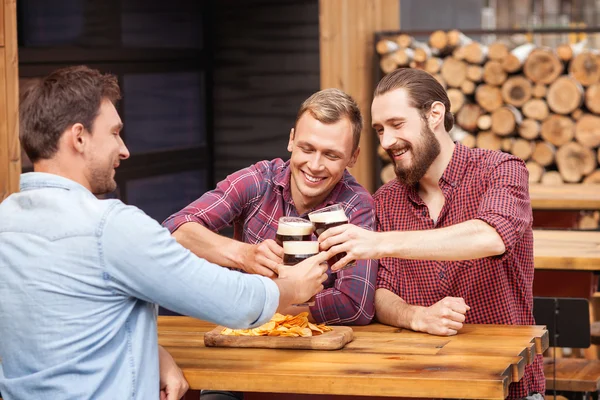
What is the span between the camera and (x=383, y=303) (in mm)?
2902

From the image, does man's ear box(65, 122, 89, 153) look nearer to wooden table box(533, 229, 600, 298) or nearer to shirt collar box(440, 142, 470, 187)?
shirt collar box(440, 142, 470, 187)

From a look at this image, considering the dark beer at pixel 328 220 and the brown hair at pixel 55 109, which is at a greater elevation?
the brown hair at pixel 55 109

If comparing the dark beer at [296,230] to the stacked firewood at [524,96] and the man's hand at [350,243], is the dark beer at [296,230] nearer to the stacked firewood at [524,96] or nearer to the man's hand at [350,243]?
the man's hand at [350,243]

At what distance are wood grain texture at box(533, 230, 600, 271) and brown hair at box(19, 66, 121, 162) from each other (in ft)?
7.59

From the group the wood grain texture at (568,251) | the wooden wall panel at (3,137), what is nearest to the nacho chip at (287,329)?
the wooden wall panel at (3,137)

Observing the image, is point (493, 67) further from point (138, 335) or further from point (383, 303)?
point (138, 335)

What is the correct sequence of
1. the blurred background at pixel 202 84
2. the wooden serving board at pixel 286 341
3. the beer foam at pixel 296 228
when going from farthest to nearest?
the blurred background at pixel 202 84
the beer foam at pixel 296 228
the wooden serving board at pixel 286 341

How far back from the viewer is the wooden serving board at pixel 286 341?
2553 millimetres

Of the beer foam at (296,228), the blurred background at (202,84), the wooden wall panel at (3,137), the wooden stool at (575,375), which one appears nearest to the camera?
the beer foam at (296,228)

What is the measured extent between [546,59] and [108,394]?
499 centimetres

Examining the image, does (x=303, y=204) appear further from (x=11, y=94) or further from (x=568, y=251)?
(x=568, y=251)

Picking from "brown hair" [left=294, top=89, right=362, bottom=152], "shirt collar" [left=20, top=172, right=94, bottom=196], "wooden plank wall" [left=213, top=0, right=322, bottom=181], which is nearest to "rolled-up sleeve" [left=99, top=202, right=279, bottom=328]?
"shirt collar" [left=20, top=172, right=94, bottom=196]

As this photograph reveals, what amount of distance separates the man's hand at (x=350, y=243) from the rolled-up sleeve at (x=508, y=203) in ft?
1.03

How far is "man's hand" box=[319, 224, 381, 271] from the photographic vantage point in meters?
2.67
